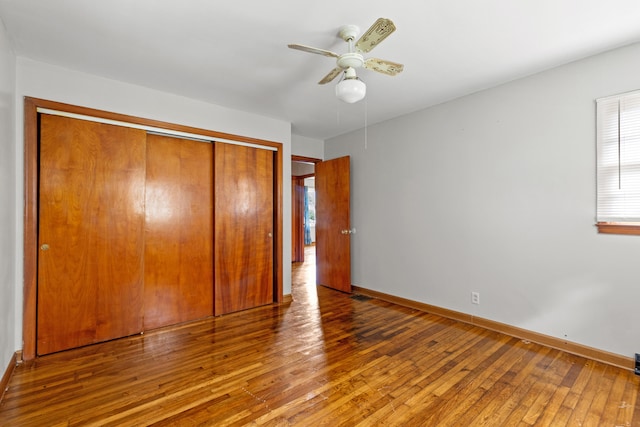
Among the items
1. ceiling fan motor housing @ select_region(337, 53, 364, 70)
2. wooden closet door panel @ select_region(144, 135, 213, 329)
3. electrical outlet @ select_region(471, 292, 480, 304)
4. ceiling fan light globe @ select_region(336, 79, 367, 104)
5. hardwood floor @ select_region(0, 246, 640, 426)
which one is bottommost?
hardwood floor @ select_region(0, 246, 640, 426)

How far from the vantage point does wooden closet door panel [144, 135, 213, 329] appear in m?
3.08

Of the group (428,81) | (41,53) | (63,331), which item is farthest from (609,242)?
(41,53)

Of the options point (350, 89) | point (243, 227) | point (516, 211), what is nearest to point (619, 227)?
point (516, 211)

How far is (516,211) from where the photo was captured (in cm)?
288

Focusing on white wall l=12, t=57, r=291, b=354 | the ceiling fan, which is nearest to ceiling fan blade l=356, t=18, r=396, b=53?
the ceiling fan

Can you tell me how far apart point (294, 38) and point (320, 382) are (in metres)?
2.50

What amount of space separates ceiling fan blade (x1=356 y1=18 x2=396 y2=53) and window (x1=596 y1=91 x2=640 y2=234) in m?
2.01

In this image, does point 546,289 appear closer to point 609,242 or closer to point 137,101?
point 609,242

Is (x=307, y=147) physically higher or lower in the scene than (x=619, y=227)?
higher

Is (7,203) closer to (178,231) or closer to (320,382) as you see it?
(178,231)

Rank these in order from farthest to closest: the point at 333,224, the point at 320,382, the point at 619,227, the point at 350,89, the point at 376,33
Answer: the point at 333,224 < the point at 619,227 < the point at 320,382 < the point at 350,89 < the point at 376,33

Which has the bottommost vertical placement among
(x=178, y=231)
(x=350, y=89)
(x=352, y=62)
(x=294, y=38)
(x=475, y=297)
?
(x=475, y=297)

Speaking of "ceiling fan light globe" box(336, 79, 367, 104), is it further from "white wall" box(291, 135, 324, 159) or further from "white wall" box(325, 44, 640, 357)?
"white wall" box(291, 135, 324, 159)

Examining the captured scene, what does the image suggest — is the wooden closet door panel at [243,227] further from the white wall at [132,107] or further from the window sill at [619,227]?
the window sill at [619,227]
